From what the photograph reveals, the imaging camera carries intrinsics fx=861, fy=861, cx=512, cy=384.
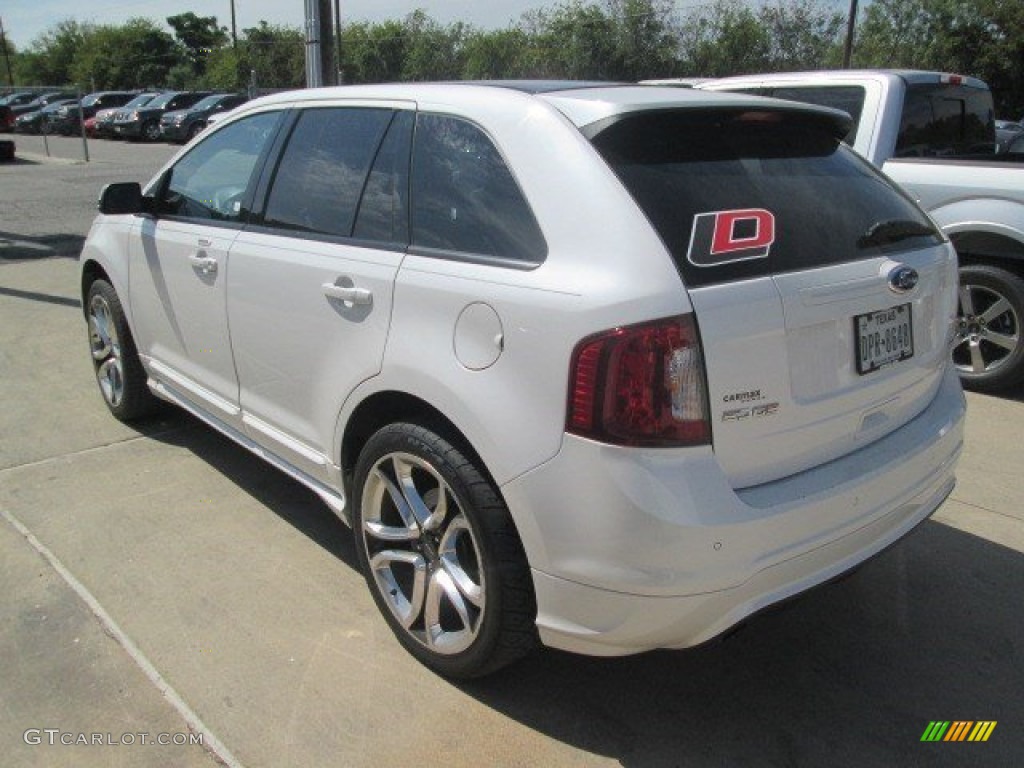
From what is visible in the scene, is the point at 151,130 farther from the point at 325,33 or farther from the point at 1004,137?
the point at 1004,137

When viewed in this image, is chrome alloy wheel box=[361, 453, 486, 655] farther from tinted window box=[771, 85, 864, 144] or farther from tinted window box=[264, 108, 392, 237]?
tinted window box=[771, 85, 864, 144]

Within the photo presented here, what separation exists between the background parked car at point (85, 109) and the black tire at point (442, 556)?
38.8 m

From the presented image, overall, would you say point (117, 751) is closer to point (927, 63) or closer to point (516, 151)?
point (516, 151)

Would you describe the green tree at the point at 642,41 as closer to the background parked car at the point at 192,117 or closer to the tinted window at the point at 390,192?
the background parked car at the point at 192,117

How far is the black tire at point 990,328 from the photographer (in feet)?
17.5

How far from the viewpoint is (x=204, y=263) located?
3.54 meters

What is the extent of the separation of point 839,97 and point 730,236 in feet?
13.4

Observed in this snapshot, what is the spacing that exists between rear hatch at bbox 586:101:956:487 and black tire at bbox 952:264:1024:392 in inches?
119

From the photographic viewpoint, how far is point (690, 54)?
1748 inches

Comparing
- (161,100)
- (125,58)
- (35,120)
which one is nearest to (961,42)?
(161,100)

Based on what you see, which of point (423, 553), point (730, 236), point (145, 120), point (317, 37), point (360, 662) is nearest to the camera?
point (730, 236)

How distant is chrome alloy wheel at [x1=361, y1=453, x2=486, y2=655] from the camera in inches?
99.3

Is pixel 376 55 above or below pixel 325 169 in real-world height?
above

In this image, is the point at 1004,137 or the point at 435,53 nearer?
the point at 1004,137
